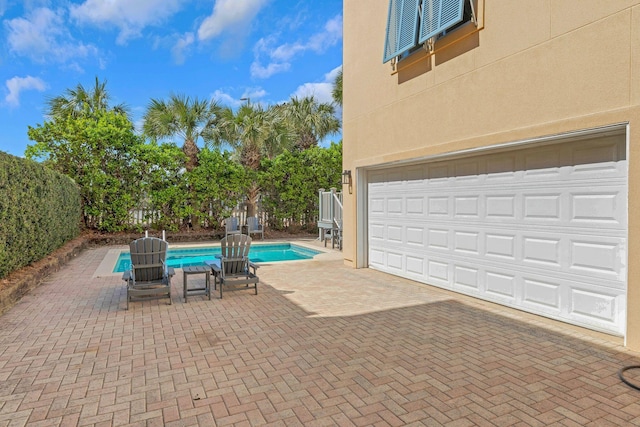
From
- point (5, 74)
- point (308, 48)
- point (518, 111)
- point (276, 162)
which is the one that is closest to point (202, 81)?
point (308, 48)

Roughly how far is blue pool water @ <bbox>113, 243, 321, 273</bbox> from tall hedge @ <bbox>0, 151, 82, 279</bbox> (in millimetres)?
2470

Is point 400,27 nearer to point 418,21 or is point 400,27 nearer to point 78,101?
point 418,21

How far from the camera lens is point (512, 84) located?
17.7 feet

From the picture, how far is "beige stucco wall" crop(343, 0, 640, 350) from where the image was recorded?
4105 millimetres

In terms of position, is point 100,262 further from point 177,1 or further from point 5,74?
point 5,74

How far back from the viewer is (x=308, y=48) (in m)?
37.1

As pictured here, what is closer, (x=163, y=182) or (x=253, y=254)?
(x=253, y=254)

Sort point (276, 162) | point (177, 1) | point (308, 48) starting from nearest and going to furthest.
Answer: point (276, 162), point (177, 1), point (308, 48)

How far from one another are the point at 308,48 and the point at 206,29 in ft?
33.4

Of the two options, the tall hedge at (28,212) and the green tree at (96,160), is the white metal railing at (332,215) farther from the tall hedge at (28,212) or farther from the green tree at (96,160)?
the tall hedge at (28,212)

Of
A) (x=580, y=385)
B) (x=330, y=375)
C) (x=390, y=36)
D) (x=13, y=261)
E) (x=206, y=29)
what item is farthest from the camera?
(x=206, y=29)

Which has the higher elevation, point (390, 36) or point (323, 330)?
point (390, 36)

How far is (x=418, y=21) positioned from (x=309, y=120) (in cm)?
1521

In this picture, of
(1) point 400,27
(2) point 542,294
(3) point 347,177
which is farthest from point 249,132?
(2) point 542,294
